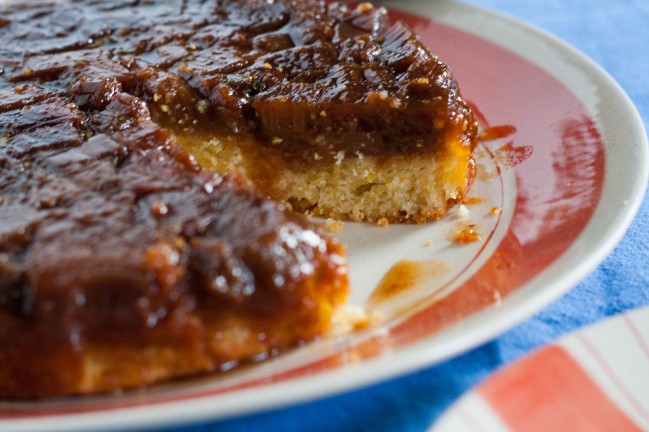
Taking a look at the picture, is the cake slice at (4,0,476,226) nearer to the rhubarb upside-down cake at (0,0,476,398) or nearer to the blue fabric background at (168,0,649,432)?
the rhubarb upside-down cake at (0,0,476,398)

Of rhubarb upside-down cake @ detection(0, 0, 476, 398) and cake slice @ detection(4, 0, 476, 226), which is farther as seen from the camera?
cake slice @ detection(4, 0, 476, 226)

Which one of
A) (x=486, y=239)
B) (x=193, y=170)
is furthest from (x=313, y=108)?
(x=486, y=239)

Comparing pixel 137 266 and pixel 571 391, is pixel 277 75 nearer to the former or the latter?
pixel 137 266

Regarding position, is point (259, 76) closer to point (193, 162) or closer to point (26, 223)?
point (193, 162)

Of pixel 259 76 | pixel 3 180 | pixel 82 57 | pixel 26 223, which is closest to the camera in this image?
pixel 26 223

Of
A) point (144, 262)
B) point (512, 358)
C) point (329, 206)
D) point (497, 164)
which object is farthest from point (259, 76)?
point (512, 358)

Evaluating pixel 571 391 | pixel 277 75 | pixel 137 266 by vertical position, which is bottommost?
pixel 571 391

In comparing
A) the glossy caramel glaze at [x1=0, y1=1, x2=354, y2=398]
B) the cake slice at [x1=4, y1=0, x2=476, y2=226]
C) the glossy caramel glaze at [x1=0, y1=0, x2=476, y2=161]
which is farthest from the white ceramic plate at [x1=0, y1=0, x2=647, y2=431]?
the glossy caramel glaze at [x1=0, y1=0, x2=476, y2=161]
